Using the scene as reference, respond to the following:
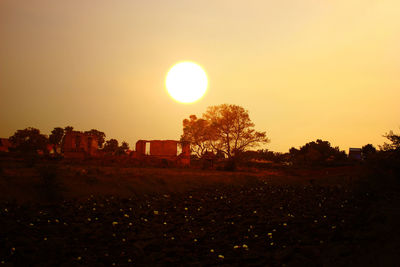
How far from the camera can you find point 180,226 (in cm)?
1089

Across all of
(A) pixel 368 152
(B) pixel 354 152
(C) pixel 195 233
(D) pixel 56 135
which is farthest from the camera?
(D) pixel 56 135

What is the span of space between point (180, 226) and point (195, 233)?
0.93m

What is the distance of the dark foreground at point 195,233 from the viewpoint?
7750 mm

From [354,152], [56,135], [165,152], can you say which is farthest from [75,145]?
[354,152]

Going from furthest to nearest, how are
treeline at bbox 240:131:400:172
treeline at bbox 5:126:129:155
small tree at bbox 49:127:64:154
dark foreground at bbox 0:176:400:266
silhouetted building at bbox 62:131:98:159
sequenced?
small tree at bbox 49:127:64:154
treeline at bbox 5:126:129:155
silhouetted building at bbox 62:131:98:159
treeline at bbox 240:131:400:172
dark foreground at bbox 0:176:400:266

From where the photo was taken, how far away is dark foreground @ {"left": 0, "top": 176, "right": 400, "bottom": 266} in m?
7.75

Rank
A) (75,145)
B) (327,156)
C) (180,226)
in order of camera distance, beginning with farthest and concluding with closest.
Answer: (327,156), (75,145), (180,226)

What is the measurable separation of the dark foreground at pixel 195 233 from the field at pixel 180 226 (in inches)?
1.0

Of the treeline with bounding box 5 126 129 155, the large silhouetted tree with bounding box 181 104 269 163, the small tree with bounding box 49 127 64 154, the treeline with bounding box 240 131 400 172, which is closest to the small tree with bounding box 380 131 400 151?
the treeline with bounding box 240 131 400 172

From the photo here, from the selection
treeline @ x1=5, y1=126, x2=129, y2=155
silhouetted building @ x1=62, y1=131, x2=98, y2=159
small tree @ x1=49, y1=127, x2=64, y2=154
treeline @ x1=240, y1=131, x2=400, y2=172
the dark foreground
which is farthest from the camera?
small tree @ x1=49, y1=127, x2=64, y2=154

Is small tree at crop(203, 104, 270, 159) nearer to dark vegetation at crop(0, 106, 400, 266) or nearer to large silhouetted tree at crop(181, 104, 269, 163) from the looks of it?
large silhouetted tree at crop(181, 104, 269, 163)

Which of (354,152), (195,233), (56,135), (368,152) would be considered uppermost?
(56,135)

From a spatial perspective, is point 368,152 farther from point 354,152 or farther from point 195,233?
point 354,152

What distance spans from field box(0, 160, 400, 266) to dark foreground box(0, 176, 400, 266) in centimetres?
3
